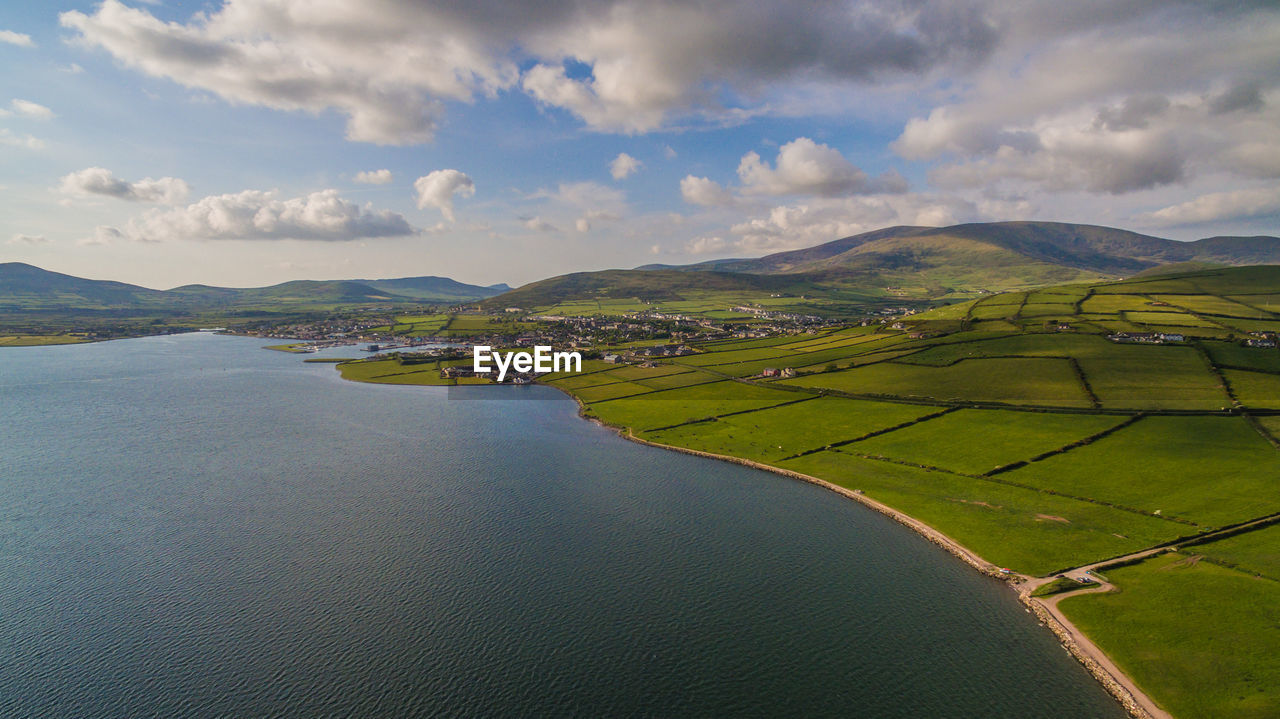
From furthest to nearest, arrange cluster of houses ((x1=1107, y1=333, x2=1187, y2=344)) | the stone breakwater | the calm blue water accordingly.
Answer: cluster of houses ((x1=1107, y1=333, x2=1187, y2=344)) < the calm blue water < the stone breakwater

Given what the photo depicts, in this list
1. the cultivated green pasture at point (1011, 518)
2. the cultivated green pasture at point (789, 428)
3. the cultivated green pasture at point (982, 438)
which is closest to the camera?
the cultivated green pasture at point (1011, 518)

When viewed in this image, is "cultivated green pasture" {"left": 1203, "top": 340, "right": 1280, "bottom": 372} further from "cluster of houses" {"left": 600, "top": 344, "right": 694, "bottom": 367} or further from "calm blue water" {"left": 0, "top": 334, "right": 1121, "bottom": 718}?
"cluster of houses" {"left": 600, "top": 344, "right": 694, "bottom": 367}

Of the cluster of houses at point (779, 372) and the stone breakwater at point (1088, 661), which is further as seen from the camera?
the cluster of houses at point (779, 372)

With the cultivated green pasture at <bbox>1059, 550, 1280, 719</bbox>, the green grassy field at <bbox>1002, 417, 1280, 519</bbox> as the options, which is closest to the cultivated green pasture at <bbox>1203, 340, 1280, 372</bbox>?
the green grassy field at <bbox>1002, 417, 1280, 519</bbox>

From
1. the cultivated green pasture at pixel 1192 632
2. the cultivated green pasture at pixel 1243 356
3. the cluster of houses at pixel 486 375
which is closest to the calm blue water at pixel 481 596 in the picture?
the cultivated green pasture at pixel 1192 632

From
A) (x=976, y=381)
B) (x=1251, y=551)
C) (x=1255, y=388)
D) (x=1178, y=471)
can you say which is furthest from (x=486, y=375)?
(x=1255, y=388)

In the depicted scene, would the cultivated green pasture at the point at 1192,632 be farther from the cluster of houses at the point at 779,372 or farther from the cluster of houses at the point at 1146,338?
the cluster of houses at the point at 1146,338

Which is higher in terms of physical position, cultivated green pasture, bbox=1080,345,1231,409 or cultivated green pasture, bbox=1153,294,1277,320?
cultivated green pasture, bbox=1153,294,1277,320

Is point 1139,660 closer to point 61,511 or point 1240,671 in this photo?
point 1240,671

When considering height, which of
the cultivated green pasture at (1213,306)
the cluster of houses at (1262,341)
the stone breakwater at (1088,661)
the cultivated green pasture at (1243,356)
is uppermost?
the cultivated green pasture at (1213,306)
